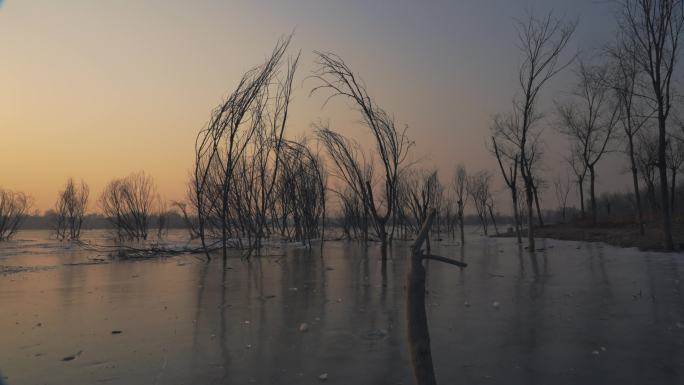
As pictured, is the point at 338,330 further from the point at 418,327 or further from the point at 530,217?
the point at 530,217

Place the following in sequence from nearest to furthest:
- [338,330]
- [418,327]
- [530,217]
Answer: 1. [418,327]
2. [338,330]
3. [530,217]

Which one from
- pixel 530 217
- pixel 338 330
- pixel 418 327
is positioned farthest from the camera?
pixel 530 217

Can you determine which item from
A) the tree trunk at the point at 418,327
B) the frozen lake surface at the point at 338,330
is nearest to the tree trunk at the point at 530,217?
the frozen lake surface at the point at 338,330

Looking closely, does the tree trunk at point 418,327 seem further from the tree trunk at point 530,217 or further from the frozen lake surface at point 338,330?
the tree trunk at point 530,217

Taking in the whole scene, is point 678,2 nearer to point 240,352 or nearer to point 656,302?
point 656,302

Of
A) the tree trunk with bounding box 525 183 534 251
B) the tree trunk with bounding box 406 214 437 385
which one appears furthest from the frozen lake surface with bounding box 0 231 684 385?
the tree trunk with bounding box 525 183 534 251

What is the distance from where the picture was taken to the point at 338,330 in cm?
409

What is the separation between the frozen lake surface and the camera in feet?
9.66

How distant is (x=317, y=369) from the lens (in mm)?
3033

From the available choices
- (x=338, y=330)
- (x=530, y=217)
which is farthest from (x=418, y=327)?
(x=530, y=217)

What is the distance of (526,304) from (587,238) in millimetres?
16313

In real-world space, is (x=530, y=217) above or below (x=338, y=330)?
above

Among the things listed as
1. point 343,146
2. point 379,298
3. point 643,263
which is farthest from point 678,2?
point 379,298

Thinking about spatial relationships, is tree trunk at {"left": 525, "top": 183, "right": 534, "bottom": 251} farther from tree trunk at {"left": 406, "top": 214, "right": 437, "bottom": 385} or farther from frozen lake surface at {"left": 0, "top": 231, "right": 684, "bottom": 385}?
tree trunk at {"left": 406, "top": 214, "right": 437, "bottom": 385}
